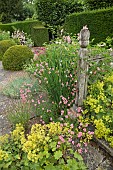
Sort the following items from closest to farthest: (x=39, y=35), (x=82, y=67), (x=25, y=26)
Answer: (x=82, y=67) → (x=39, y=35) → (x=25, y=26)

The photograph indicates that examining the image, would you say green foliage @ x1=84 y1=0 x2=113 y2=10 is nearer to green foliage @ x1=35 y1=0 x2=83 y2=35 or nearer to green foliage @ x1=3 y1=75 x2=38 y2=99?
green foliage @ x1=35 y1=0 x2=83 y2=35

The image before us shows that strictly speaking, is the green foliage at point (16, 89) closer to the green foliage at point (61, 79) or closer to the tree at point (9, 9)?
the green foliage at point (61, 79)

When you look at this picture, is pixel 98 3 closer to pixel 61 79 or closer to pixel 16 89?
pixel 16 89

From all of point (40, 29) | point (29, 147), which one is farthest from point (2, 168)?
point (40, 29)

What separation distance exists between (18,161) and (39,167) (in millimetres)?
246

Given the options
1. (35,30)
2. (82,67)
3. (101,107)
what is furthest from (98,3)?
(101,107)

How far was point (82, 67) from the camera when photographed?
233 centimetres

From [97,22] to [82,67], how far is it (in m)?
6.08

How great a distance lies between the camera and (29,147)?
1.85 metres

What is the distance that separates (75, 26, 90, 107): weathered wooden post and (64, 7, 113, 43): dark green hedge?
5.59m

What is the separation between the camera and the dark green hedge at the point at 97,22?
7375mm

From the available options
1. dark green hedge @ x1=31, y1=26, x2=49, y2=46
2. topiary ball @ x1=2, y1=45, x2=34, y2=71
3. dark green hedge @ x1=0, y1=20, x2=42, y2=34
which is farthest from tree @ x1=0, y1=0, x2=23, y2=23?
topiary ball @ x1=2, y1=45, x2=34, y2=71

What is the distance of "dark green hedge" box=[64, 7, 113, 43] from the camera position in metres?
7.38

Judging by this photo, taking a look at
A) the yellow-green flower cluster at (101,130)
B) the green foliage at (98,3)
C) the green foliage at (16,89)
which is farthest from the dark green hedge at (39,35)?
the yellow-green flower cluster at (101,130)
